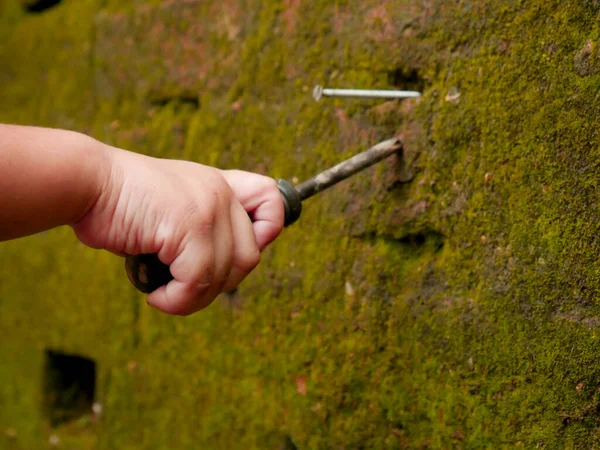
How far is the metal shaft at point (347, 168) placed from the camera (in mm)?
918

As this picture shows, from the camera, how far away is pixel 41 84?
1.95m

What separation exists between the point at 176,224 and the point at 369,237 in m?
0.49

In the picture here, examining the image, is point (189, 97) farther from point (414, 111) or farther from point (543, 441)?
point (543, 441)

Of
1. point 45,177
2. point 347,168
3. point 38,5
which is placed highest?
point 45,177

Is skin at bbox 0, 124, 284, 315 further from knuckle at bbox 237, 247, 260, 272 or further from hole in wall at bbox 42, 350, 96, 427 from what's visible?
hole in wall at bbox 42, 350, 96, 427

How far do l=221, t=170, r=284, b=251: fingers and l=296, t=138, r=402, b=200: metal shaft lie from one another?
0.09 metres

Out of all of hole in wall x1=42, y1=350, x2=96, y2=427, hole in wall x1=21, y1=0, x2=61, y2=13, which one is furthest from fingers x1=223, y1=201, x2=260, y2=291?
hole in wall x1=21, y1=0, x2=61, y2=13

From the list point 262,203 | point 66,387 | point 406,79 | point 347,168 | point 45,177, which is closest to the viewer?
point 45,177

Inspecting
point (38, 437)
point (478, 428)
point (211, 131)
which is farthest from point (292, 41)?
point (38, 437)

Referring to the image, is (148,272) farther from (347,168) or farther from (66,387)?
(66,387)

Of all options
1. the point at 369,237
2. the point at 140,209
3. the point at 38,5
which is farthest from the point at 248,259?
the point at 38,5

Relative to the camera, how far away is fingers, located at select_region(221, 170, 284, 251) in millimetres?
811

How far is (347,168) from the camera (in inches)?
38.6

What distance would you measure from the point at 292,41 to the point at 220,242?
0.64 m
